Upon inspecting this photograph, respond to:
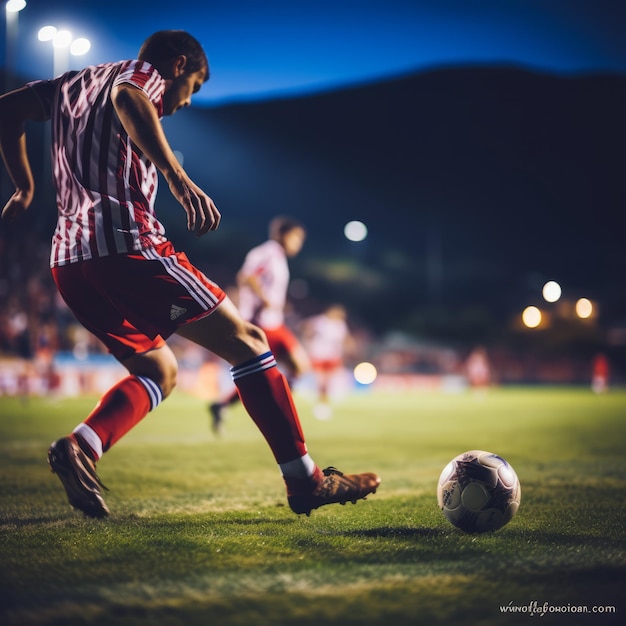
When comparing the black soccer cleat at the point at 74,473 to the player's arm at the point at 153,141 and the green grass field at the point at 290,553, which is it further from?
the player's arm at the point at 153,141

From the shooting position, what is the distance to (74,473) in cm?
291

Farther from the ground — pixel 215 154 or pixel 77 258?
pixel 215 154

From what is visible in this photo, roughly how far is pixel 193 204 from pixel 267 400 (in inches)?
35.4

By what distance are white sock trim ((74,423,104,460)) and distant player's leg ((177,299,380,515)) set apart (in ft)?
2.00

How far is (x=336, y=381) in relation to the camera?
73.2 ft

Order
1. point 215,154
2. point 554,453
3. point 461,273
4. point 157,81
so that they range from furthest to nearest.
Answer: point 215,154 < point 461,273 < point 554,453 < point 157,81

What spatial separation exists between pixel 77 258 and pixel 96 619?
157 cm

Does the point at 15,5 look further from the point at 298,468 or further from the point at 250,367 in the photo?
the point at 298,468

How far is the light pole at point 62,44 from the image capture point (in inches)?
353

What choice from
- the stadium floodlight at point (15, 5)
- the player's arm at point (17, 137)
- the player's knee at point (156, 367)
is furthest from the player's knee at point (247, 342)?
the stadium floodlight at point (15, 5)

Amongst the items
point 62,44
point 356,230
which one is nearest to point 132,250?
point 62,44

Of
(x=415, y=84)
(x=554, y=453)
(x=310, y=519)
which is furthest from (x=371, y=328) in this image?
(x=310, y=519)

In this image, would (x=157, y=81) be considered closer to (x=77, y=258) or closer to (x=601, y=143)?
(x=77, y=258)

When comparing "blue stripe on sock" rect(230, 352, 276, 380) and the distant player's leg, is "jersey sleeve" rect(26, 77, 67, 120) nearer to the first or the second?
the distant player's leg
